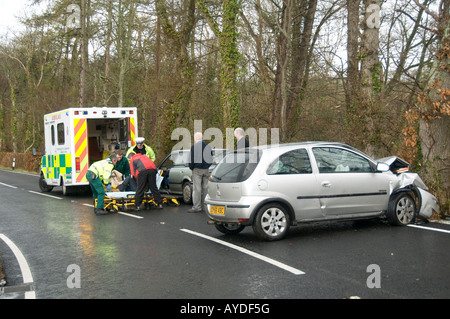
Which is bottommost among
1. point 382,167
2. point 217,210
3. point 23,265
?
point 23,265

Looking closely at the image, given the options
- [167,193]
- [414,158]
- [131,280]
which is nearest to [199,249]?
[131,280]

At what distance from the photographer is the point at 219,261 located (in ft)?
23.8

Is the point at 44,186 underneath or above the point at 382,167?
underneath

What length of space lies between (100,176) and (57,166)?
5782mm

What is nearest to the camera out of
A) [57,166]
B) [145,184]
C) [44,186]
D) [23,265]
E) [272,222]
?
[23,265]

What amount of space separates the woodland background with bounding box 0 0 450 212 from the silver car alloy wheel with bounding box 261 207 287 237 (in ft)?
13.6

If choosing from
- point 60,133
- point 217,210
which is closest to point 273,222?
point 217,210

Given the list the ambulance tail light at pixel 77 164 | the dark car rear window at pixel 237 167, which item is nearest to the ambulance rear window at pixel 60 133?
the ambulance tail light at pixel 77 164

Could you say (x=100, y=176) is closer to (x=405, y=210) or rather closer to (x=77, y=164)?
(x=77, y=164)

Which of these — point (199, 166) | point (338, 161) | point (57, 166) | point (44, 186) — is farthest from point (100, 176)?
point (44, 186)

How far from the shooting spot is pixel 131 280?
6.38m

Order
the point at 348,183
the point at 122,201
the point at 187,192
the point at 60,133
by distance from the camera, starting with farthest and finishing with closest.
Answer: the point at 60,133 → the point at 187,192 → the point at 122,201 → the point at 348,183

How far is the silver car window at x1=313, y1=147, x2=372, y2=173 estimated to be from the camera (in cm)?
904

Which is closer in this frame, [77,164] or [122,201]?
[122,201]
